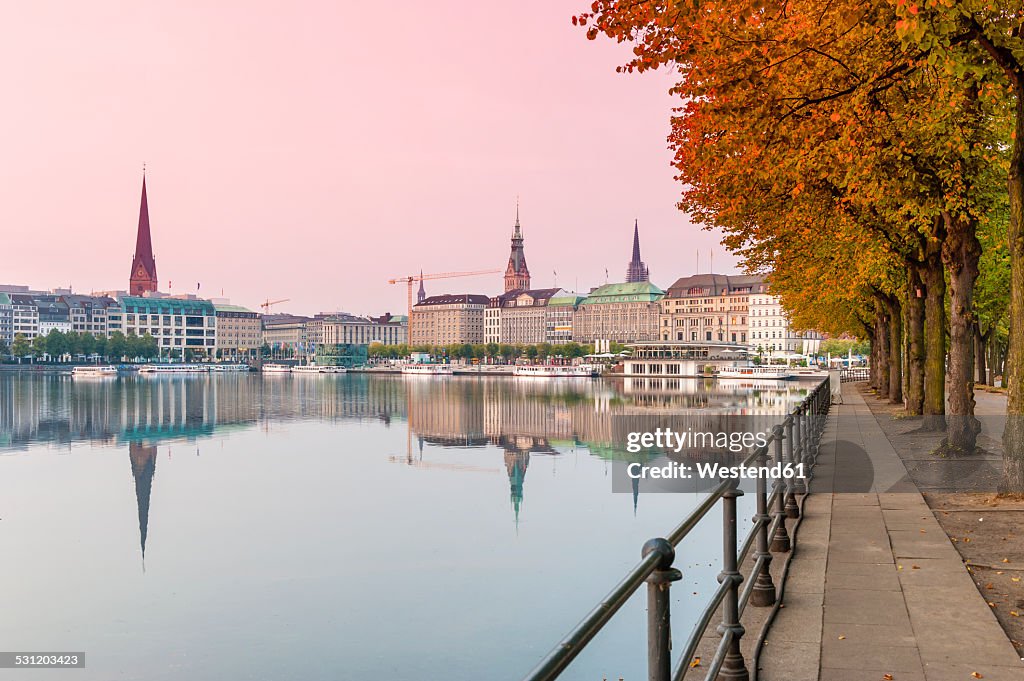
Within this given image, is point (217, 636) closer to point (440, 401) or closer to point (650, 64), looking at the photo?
point (650, 64)

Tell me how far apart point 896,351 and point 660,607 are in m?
41.3

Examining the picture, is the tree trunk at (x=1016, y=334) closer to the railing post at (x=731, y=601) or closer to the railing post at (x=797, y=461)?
the railing post at (x=797, y=461)

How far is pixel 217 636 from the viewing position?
49.0ft

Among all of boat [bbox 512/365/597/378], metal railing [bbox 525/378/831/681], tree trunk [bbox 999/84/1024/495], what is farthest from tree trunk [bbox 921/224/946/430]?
boat [bbox 512/365/597/378]

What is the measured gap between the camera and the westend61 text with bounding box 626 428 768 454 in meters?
35.7

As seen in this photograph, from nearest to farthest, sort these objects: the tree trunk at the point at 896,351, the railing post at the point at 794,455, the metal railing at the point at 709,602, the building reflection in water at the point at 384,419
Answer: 1. the metal railing at the point at 709,602
2. the railing post at the point at 794,455
3. the tree trunk at the point at 896,351
4. the building reflection in water at the point at 384,419

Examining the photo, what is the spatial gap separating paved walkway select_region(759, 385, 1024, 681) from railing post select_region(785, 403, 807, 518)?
0.24 m

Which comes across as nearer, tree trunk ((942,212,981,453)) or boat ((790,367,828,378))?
tree trunk ((942,212,981,453))

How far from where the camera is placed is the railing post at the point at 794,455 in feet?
42.3

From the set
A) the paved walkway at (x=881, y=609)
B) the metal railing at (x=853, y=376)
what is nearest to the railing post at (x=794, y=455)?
the paved walkway at (x=881, y=609)

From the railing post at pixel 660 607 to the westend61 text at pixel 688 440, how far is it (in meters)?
30.6

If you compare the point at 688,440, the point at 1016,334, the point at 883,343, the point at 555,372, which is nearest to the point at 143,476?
the point at 688,440

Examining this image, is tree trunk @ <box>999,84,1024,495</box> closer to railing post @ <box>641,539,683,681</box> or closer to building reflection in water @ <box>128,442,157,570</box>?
railing post @ <box>641,539,683,681</box>

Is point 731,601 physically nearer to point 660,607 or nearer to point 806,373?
point 660,607
